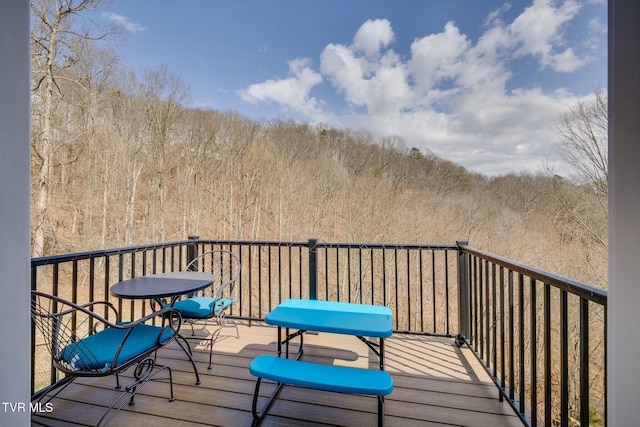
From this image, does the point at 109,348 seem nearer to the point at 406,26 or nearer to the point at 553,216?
the point at 406,26

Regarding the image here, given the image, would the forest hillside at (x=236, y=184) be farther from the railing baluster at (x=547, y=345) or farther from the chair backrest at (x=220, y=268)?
the railing baluster at (x=547, y=345)

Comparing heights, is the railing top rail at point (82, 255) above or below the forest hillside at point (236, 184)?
below

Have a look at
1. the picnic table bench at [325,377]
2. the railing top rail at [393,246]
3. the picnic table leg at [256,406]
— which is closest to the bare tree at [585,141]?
the railing top rail at [393,246]

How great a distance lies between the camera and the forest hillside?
748 centimetres

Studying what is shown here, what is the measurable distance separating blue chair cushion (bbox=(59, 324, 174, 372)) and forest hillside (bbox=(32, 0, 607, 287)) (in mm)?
7349

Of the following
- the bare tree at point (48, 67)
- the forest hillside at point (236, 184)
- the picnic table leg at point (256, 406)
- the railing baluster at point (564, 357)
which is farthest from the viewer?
the forest hillside at point (236, 184)

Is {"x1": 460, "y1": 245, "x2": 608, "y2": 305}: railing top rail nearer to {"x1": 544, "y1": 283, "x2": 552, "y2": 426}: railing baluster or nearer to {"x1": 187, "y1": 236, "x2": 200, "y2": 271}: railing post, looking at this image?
{"x1": 544, "y1": 283, "x2": 552, "y2": 426}: railing baluster

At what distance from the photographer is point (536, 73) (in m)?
10.5

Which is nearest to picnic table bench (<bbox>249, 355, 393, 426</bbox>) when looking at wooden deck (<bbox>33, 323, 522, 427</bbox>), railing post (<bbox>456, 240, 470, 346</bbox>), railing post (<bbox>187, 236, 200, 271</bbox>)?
wooden deck (<bbox>33, 323, 522, 427</bbox>)

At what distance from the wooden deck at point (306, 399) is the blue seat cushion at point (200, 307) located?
41cm

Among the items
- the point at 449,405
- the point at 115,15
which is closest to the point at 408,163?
the point at 115,15

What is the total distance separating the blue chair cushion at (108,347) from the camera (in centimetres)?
163

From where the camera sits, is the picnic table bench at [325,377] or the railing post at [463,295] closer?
the picnic table bench at [325,377]

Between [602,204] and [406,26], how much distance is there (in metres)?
7.78
